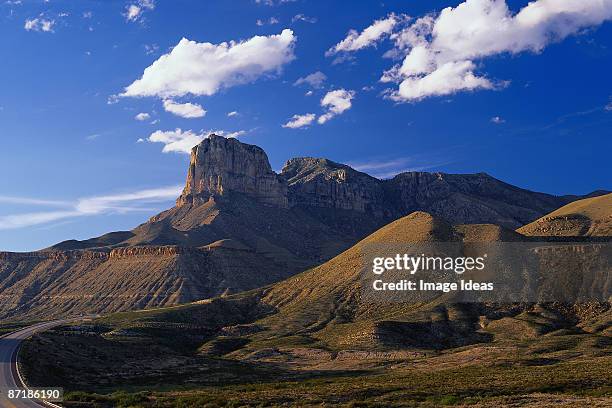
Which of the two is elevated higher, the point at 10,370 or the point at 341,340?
the point at 10,370

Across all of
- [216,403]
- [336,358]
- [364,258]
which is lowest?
[336,358]

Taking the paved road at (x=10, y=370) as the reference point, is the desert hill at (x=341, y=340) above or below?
below

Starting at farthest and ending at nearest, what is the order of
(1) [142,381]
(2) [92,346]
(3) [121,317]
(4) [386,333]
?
(3) [121,317] < (4) [386,333] < (2) [92,346] < (1) [142,381]

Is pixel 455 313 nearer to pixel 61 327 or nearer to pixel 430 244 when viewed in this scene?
pixel 430 244

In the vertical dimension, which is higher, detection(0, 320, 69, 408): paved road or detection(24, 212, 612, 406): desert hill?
detection(0, 320, 69, 408): paved road

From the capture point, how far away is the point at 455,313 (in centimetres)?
14262

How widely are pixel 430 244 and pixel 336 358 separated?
6901 centimetres

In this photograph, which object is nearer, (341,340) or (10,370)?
(10,370)

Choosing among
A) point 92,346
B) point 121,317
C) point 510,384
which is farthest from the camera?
point 121,317

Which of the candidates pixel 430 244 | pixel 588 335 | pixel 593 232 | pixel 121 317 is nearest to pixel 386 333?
pixel 588 335

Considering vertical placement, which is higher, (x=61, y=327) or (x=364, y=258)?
(x=364, y=258)

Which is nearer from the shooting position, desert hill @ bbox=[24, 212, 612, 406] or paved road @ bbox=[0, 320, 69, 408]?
paved road @ bbox=[0, 320, 69, 408]

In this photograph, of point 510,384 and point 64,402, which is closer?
point 64,402

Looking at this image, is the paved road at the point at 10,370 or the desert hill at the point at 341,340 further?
the desert hill at the point at 341,340
